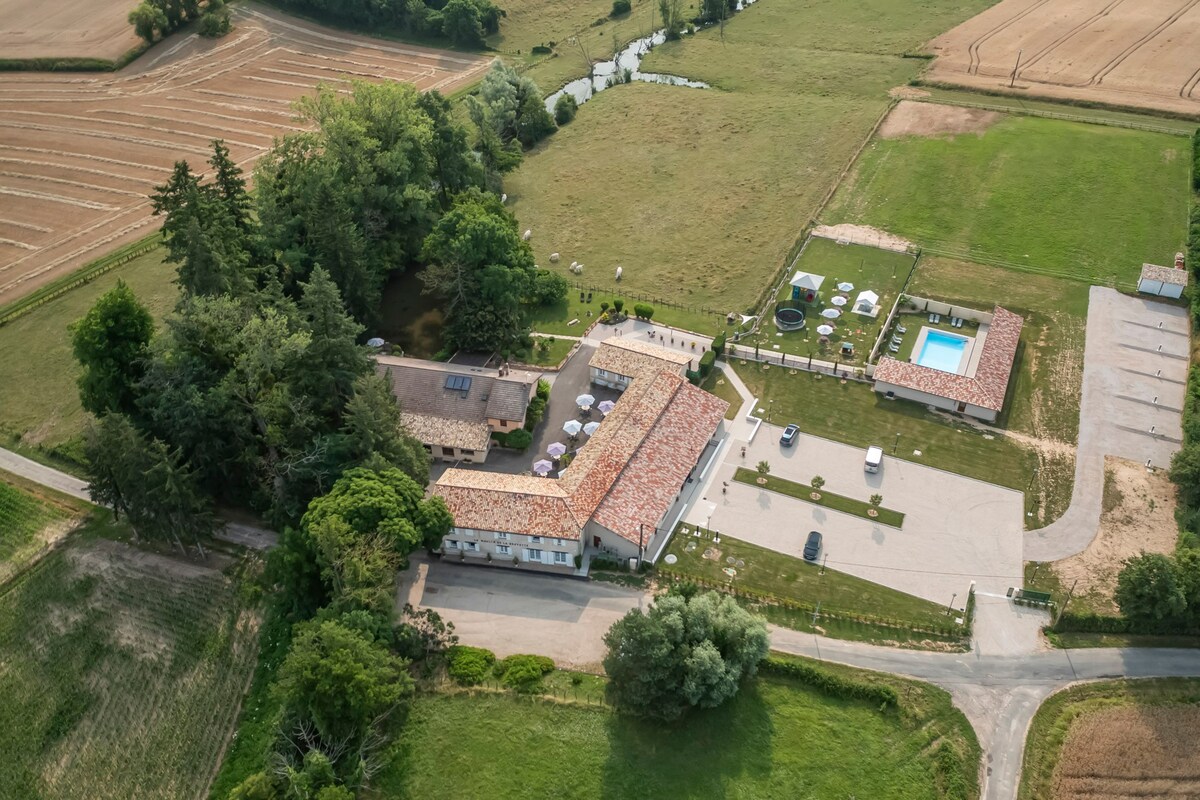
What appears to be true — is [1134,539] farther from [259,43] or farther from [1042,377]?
[259,43]

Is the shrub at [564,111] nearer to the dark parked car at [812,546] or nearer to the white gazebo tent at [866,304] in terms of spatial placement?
the white gazebo tent at [866,304]

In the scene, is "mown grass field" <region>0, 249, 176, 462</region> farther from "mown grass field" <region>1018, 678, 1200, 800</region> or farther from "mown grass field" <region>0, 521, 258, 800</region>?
"mown grass field" <region>1018, 678, 1200, 800</region>

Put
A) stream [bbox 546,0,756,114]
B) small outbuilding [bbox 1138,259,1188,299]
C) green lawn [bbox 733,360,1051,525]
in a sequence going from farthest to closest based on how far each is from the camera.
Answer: stream [bbox 546,0,756,114]
small outbuilding [bbox 1138,259,1188,299]
green lawn [bbox 733,360,1051,525]

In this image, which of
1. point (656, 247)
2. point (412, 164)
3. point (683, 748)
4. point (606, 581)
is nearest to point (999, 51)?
point (656, 247)

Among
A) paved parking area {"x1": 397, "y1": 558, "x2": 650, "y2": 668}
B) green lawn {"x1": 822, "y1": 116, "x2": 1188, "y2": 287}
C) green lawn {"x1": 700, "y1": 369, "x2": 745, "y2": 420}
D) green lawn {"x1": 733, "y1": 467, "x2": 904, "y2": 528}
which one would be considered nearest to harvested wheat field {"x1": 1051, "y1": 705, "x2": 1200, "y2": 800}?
green lawn {"x1": 733, "y1": 467, "x2": 904, "y2": 528}

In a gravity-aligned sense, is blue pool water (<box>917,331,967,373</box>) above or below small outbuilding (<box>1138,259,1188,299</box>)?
below

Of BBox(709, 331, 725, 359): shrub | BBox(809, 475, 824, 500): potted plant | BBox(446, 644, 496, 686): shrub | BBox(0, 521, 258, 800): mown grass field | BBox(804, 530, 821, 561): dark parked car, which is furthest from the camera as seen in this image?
BBox(709, 331, 725, 359): shrub

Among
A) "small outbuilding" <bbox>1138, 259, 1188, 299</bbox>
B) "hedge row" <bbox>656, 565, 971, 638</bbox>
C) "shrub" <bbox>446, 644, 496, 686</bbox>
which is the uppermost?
"small outbuilding" <bbox>1138, 259, 1188, 299</bbox>

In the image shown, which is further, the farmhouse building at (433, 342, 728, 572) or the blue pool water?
the blue pool water
